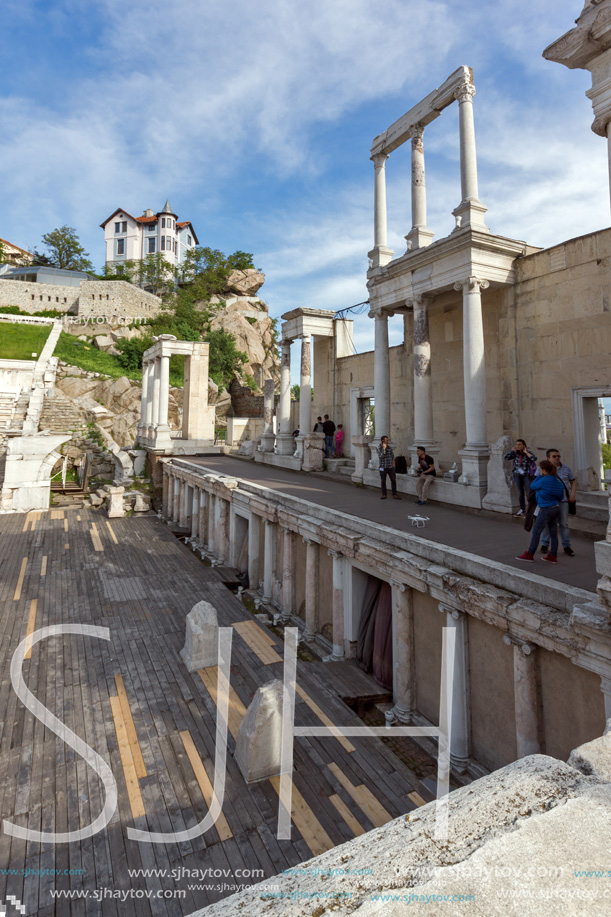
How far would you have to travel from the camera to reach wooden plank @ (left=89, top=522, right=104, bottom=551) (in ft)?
52.8

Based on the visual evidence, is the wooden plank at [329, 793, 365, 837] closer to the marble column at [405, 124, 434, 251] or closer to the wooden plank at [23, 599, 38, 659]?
the wooden plank at [23, 599, 38, 659]

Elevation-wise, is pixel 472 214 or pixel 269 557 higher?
pixel 472 214

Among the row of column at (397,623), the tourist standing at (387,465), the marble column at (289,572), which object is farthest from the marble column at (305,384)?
the marble column at (289,572)

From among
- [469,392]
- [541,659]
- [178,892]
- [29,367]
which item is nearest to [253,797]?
[178,892]

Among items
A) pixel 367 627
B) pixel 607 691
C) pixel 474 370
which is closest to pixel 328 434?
pixel 474 370

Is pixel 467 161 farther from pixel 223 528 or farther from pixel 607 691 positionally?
pixel 223 528

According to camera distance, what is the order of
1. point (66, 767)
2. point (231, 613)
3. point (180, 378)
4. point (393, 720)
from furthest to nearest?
point (180, 378) → point (231, 613) → point (393, 720) → point (66, 767)

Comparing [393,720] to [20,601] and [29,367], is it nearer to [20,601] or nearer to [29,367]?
[20,601]

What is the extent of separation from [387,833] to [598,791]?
2.89 ft

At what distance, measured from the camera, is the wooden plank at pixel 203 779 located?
16.9 feet

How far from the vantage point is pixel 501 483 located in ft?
33.4

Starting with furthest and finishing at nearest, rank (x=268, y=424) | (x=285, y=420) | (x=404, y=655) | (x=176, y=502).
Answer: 1. (x=268, y=424)
2. (x=176, y=502)
3. (x=285, y=420)
4. (x=404, y=655)

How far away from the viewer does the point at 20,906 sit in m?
4.38

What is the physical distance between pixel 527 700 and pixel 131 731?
17.7ft
